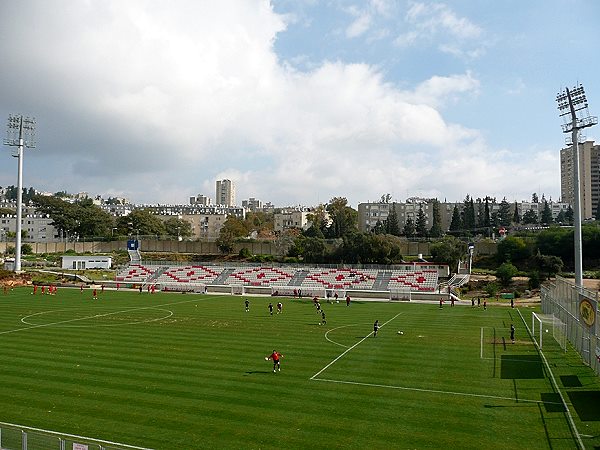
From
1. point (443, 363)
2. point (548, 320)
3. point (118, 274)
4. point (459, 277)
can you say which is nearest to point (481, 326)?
point (548, 320)

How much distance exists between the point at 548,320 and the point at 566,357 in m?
8.45

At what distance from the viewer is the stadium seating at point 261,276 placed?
7584 cm

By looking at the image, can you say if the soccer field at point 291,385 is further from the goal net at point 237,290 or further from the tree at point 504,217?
the tree at point 504,217

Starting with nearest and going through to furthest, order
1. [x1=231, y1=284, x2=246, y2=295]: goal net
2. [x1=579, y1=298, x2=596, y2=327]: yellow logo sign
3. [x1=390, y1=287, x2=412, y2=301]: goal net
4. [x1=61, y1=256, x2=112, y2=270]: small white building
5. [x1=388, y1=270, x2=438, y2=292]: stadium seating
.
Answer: [x1=579, y1=298, x2=596, y2=327]: yellow logo sign < [x1=390, y1=287, x2=412, y2=301]: goal net < [x1=231, y1=284, x2=246, y2=295]: goal net < [x1=388, y1=270, x2=438, y2=292]: stadium seating < [x1=61, y1=256, x2=112, y2=270]: small white building

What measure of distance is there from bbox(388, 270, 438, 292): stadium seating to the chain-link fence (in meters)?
33.6

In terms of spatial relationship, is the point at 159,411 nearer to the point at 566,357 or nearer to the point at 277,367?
the point at 277,367

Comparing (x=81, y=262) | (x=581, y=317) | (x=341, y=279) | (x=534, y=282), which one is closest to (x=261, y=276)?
(x=341, y=279)

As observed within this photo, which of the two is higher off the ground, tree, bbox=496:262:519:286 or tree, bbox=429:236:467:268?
tree, bbox=429:236:467:268

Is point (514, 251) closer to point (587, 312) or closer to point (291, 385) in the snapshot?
point (587, 312)

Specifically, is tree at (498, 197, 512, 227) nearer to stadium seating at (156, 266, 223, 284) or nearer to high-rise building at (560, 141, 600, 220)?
high-rise building at (560, 141, 600, 220)

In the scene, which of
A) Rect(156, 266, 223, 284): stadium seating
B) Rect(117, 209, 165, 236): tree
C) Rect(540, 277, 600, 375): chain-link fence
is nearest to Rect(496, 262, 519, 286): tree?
Rect(540, 277, 600, 375): chain-link fence

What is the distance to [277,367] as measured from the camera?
23953 millimetres

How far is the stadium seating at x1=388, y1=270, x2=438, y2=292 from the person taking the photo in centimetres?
6781

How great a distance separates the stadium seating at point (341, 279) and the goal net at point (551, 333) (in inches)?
1373
